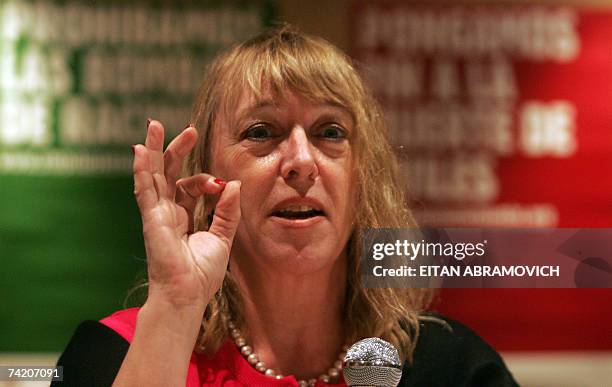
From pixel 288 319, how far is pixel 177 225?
36 cm

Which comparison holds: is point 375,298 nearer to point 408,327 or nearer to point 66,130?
point 408,327

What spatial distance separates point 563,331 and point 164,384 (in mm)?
1794

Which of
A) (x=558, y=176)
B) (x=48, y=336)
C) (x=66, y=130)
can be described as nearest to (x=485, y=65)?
(x=558, y=176)

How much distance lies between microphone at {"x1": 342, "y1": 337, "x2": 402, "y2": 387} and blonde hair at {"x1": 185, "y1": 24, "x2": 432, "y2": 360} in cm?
32

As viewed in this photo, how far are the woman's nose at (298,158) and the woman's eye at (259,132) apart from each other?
0.04m

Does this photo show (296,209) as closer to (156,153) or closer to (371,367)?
(156,153)

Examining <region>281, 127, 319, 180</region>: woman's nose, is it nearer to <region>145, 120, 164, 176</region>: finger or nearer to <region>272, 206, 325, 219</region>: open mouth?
<region>272, 206, 325, 219</region>: open mouth

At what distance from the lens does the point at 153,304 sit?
3.86ft

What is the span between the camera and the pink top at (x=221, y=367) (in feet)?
4.65

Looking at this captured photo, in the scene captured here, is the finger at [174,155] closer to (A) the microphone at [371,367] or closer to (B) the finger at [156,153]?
(B) the finger at [156,153]

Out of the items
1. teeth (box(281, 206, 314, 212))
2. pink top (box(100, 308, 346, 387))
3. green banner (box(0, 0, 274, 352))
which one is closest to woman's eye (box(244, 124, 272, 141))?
teeth (box(281, 206, 314, 212))

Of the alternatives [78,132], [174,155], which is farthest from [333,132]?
[78,132]

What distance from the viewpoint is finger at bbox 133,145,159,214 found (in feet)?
3.84

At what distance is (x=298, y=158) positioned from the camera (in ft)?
4.50
